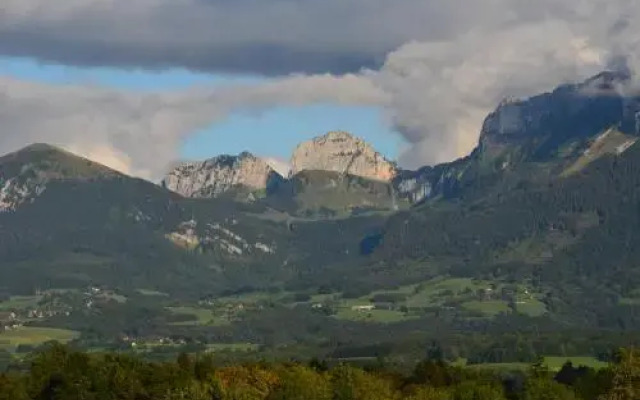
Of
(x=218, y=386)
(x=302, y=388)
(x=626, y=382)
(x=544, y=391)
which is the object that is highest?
(x=218, y=386)

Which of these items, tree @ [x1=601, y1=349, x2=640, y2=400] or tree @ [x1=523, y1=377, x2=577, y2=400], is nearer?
tree @ [x1=601, y1=349, x2=640, y2=400]

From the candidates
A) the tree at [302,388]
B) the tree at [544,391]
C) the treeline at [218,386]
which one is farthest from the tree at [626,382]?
the tree at [302,388]

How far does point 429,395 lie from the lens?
593ft

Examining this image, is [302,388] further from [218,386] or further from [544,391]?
[544,391]

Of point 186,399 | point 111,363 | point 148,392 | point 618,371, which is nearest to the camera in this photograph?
point 618,371

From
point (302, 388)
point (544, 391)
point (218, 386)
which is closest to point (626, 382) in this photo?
point (544, 391)

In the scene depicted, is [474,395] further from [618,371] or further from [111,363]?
[111,363]

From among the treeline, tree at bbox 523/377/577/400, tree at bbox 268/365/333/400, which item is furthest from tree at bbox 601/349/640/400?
tree at bbox 268/365/333/400

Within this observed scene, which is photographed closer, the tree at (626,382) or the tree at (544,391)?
the tree at (626,382)

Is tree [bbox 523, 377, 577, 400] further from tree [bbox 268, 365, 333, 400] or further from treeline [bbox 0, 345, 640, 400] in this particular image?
tree [bbox 268, 365, 333, 400]

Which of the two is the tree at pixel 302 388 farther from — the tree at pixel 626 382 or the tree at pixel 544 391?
the tree at pixel 626 382

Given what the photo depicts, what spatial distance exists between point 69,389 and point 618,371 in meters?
70.8

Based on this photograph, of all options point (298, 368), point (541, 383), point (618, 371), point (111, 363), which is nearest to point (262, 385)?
point (298, 368)

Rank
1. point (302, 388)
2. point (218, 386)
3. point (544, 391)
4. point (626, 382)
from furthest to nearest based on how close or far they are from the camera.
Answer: point (302, 388)
point (218, 386)
point (544, 391)
point (626, 382)
